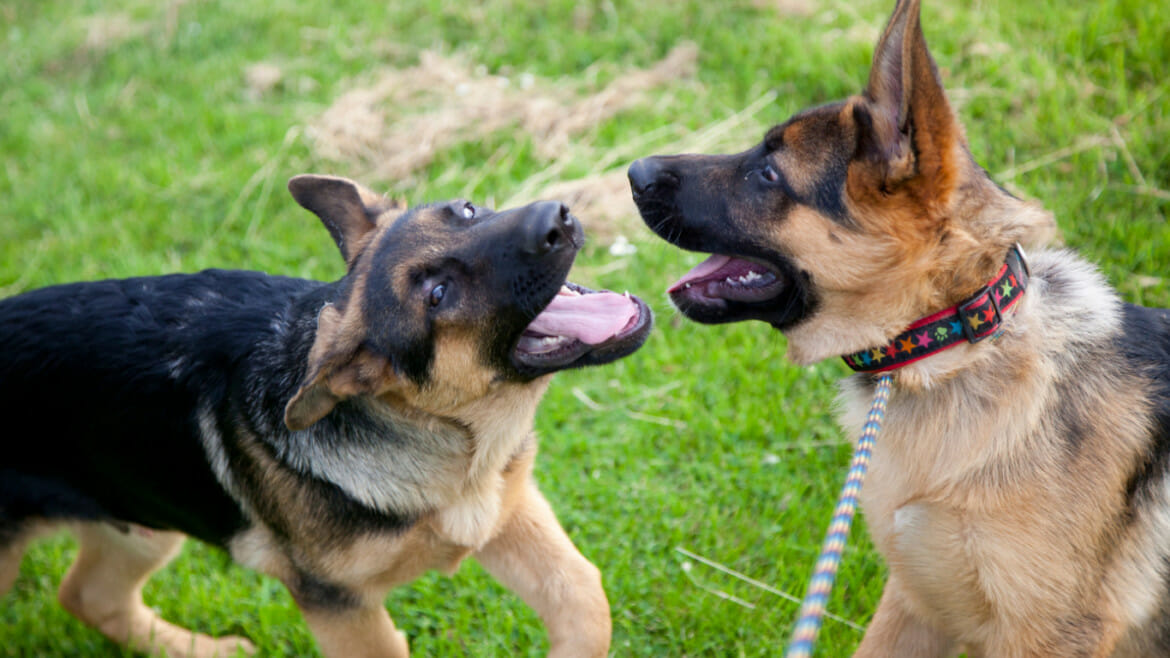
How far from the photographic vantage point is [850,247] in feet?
10.8

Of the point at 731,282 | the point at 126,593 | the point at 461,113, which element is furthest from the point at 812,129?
the point at 461,113

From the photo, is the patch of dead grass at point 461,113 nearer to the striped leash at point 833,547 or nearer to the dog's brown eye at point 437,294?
the dog's brown eye at point 437,294

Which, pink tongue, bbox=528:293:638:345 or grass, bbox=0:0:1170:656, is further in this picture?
grass, bbox=0:0:1170:656

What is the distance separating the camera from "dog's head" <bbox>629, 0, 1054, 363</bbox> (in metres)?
3.12

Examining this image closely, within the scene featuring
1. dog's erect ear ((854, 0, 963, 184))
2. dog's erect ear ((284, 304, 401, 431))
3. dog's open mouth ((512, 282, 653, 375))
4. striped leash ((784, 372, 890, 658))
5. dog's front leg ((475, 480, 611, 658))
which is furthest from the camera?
dog's front leg ((475, 480, 611, 658))

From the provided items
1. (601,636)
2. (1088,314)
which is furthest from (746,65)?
(601,636)

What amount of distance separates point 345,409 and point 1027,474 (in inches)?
106

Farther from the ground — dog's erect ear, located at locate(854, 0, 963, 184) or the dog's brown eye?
dog's erect ear, located at locate(854, 0, 963, 184)

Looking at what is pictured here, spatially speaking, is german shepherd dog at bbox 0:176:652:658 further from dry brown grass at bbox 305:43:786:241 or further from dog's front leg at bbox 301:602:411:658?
dry brown grass at bbox 305:43:786:241

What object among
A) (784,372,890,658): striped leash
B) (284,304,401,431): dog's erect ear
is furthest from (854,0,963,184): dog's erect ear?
(284,304,401,431): dog's erect ear

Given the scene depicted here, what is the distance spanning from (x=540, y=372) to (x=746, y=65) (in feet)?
16.8

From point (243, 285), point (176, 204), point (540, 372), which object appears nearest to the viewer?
point (540, 372)

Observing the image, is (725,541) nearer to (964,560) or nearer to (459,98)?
(964,560)

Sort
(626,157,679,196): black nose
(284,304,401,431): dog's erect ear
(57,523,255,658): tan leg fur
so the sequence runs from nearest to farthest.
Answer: (284,304,401,431): dog's erect ear, (626,157,679,196): black nose, (57,523,255,658): tan leg fur
